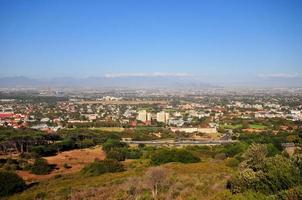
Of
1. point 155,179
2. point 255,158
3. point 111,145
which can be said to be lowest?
point 111,145

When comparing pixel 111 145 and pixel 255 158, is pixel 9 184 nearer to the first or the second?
pixel 255 158

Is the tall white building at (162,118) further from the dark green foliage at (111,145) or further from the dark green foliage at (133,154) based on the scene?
the dark green foliage at (133,154)

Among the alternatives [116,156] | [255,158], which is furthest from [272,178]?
[116,156]

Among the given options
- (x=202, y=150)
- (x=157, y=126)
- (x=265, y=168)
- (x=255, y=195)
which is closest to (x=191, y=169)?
(x=265, y=168)

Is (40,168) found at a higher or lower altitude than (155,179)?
lower

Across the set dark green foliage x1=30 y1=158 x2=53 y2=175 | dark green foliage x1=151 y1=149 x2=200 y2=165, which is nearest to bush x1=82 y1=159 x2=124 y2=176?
dark green foliage x1=151 y1=149 x2=200 y2=165

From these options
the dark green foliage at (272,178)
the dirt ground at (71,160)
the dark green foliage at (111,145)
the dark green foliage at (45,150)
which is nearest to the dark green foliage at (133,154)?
the dirt ground at (71,160)

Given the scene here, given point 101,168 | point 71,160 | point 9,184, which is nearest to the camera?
point 9,184

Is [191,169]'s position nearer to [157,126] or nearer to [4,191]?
[4,191]

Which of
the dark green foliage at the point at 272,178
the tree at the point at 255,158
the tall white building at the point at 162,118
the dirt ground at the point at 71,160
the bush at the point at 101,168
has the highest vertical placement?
the dark green foliage at the point at 272,178
